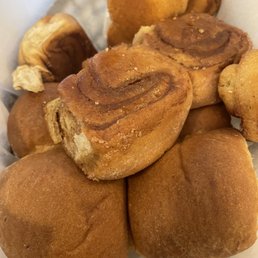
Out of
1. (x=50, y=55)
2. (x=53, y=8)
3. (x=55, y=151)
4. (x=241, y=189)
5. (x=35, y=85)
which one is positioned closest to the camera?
(x=241, y=189)

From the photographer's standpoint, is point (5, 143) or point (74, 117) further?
point (5, 143)

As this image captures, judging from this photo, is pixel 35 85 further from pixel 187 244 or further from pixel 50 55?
pixel 187 244

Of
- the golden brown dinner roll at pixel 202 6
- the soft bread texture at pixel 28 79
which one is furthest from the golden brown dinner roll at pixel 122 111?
the golden brown dinner roll at pixel 202 6

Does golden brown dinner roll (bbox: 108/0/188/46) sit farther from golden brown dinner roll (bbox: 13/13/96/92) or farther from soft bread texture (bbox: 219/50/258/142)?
soft bread texture (bbox: 219/50/258/142)

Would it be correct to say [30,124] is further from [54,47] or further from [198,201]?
[198,201]

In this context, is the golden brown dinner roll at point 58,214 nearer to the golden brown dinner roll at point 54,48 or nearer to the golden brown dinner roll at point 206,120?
the golden brown dinner roll at point 206,120

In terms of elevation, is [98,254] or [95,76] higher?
[95,76]

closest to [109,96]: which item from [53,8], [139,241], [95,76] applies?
[95,76]
